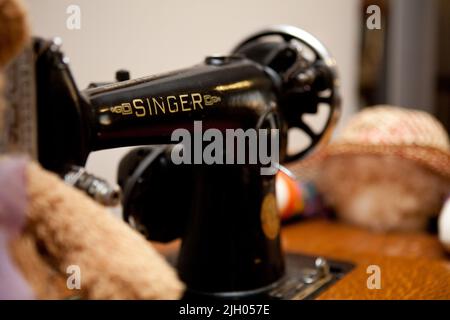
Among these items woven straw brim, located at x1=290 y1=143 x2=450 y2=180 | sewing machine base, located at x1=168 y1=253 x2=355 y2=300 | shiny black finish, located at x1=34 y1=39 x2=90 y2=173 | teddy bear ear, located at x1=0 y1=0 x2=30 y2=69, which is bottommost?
A: sewing machine base, located at x1=168 y1=253 x2=355 y2=300

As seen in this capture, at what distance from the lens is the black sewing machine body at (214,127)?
52 cm

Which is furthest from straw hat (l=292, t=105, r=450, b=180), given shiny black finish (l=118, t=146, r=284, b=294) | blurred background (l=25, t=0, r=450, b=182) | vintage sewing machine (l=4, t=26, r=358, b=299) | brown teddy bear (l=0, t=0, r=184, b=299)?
brown teddy bear (l=0, t=0, r=184, b=299)

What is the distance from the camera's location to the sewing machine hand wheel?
0.73m

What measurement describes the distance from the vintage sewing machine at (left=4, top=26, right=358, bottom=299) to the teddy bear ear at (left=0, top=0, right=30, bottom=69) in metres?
0.02

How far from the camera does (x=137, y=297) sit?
50 centimetres

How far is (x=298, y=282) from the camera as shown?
74cm

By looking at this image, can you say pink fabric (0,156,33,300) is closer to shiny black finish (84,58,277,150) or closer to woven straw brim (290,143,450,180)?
shiny black finish (84,58,277,150)

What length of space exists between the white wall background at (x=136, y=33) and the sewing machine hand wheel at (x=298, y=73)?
7 cm

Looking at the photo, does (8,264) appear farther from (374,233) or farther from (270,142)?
(374,233)

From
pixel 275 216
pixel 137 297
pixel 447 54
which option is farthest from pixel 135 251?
pixel 447 54

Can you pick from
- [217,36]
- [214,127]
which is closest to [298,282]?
[214,127]

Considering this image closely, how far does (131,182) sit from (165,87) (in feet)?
0.51

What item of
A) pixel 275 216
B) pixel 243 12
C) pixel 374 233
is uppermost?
pixel 243 12

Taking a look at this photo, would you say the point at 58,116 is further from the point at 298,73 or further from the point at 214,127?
the point at 298,73
